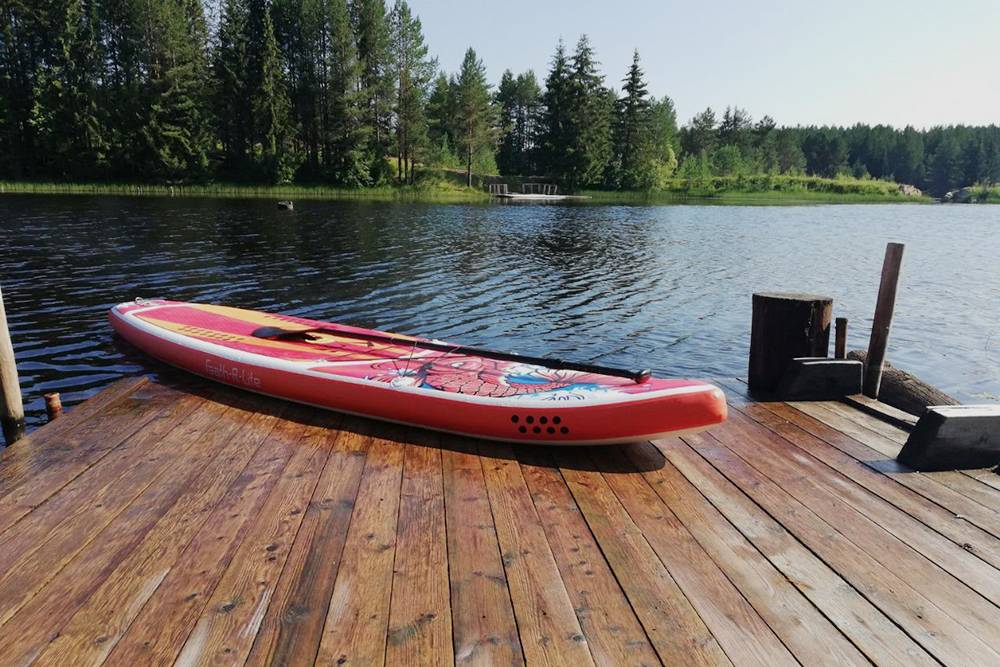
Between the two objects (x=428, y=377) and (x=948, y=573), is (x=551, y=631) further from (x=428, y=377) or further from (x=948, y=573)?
(x=428, y=377)

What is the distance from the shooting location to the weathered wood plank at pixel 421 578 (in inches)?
78.9

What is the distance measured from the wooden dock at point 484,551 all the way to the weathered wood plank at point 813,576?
1 centimetres

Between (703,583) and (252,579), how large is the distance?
184 cm

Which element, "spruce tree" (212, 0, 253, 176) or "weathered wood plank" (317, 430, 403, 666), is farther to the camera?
"spruce tree" (212, 0, 253, 176)

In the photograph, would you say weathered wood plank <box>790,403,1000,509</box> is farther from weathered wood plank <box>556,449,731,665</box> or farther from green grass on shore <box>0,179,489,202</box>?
green grass on shore <box>0,179,489,202</box>

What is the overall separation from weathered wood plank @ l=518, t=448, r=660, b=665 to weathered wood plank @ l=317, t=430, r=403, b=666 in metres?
0.73

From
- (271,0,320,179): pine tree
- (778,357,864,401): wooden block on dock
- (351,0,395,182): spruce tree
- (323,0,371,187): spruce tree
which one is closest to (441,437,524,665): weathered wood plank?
(778,357,864,401): wooden block on dock

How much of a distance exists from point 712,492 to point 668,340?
22.8 ft

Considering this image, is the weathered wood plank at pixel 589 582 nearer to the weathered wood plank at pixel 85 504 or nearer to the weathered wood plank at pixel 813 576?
the weathered wood plank at pixel 813 576

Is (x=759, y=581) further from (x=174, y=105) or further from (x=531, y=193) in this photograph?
Answer: (x=531, y=193)

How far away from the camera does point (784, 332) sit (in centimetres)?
486

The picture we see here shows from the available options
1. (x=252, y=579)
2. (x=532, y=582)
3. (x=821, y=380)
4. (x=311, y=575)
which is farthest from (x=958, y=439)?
(x=252, y=579)

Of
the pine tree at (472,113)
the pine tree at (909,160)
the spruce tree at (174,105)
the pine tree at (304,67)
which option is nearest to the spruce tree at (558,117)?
the pine tree at (472,113)

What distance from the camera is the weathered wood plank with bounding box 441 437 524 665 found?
2010 mm
